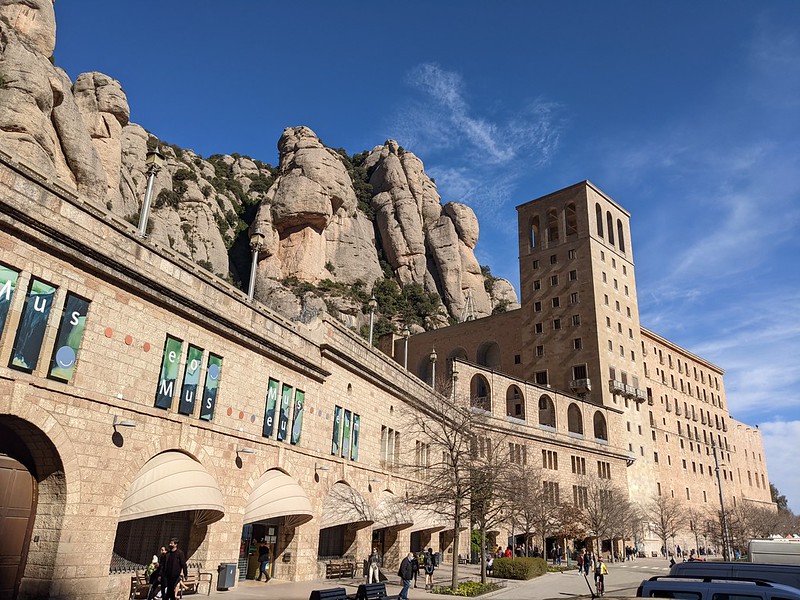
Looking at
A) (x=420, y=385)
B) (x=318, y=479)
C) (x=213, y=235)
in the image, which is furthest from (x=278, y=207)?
(x=318, y=479)

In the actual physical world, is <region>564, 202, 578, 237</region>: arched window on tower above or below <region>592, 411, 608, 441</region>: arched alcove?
above

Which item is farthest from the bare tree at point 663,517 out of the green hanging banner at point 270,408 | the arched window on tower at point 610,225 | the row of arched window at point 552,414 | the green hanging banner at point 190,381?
the green hanging banner at point 190,381

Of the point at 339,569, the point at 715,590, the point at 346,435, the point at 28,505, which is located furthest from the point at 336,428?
the point at 715,590

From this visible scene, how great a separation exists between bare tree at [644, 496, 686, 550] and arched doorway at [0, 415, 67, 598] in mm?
56298

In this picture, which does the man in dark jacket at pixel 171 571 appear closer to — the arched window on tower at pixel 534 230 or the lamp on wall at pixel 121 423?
the lamp on wall at pixel 121 423

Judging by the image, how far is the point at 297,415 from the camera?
73.6 feet

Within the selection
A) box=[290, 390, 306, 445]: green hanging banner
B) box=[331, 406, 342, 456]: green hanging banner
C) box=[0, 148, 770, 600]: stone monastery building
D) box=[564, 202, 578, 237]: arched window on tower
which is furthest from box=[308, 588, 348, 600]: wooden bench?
box=[564, 202, 578, 237]: arched window on tower

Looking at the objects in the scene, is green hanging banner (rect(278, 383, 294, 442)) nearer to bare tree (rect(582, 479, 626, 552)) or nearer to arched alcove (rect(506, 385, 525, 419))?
bare tree (rect(582, 479, 626, 552))

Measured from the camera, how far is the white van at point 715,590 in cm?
653

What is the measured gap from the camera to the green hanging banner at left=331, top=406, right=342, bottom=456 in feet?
80.2

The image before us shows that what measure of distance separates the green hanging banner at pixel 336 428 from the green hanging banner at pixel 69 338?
12.3 m

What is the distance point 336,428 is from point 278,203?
62240mm

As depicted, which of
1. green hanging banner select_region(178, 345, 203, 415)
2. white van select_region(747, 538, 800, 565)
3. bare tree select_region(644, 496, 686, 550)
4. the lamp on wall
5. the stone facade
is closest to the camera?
the lamp on wall

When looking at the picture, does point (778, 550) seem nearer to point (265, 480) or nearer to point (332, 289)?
point (265, 480)
